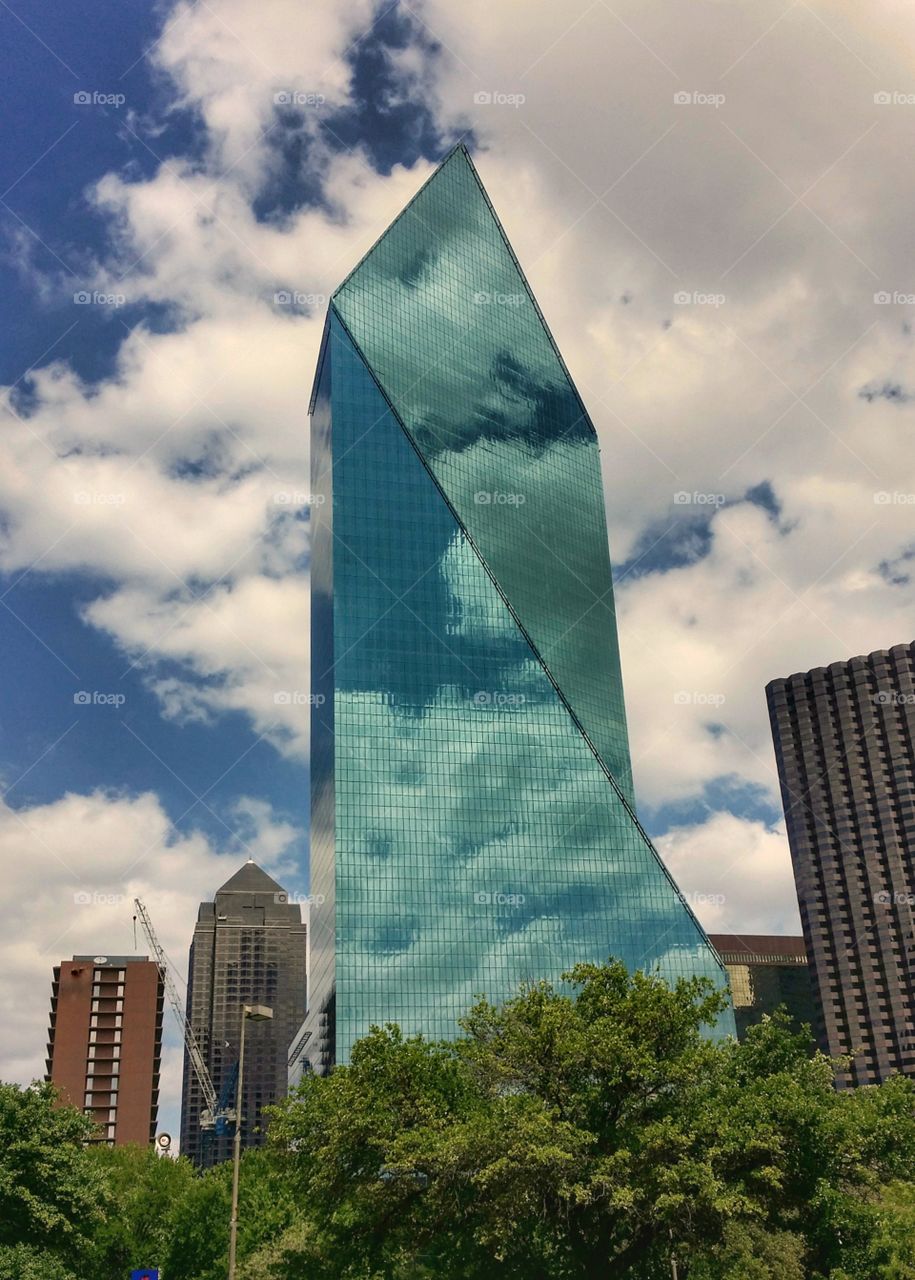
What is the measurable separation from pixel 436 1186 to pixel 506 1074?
4.98 meters

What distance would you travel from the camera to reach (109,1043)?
179m

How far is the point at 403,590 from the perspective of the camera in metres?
150

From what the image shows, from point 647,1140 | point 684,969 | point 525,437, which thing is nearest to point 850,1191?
point 647,1140

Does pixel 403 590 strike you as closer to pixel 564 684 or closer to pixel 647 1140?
pixel 564 684

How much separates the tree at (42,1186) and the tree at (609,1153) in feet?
55.7

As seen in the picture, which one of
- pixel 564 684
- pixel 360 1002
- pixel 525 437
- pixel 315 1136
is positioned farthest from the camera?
pixel 525 437

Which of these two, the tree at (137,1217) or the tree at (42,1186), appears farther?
the tree at (137,1217)

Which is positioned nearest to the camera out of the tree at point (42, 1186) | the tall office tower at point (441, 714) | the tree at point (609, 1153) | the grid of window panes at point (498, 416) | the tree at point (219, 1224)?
the tree at point (609, 1153)

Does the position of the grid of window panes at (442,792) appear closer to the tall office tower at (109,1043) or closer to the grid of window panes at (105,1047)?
the tall office tower at (109,1043)

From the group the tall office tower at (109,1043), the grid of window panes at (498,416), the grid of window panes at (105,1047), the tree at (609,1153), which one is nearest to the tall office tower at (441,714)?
the grid of window panes at (498,416)

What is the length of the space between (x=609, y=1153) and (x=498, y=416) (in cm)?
14170

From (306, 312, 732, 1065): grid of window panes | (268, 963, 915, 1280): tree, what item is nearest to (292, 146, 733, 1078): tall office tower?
(306, 312, 732, 1065): grid of window panes

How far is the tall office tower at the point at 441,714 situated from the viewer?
137750mm

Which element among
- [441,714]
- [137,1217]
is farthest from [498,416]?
[137,1217]
